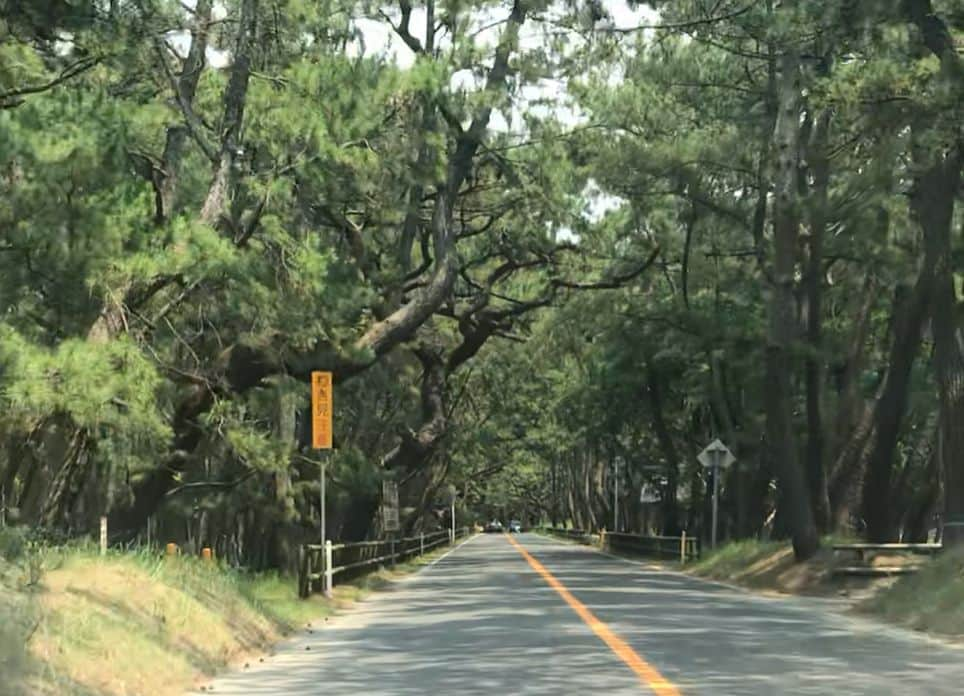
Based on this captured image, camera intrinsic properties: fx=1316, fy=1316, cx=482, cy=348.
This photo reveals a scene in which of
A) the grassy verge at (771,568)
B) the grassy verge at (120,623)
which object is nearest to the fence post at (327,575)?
the grassy verge at (120,623)

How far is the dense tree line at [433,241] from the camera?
51.0 ft

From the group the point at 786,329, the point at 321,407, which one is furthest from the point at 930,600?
the point at 786,329

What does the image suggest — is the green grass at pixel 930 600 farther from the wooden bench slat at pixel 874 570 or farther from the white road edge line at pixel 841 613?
the wooden bench slat at pixel 874 570

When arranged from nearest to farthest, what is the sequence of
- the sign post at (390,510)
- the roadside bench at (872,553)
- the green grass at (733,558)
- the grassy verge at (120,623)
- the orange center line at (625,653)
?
the grassy verge at (120,623) → the orange center line at (625,653) → the roadside bench at (872,553) → the green grass at (733,558) → the sign post at (390,510)

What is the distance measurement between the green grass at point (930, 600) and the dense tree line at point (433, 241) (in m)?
2.24

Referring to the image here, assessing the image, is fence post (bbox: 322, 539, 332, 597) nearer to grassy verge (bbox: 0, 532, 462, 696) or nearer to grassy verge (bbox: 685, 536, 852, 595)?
grassy verge (bbox: 0, 532, 462, 696)

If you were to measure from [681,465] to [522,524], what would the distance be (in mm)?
117805

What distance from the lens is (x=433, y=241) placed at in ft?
101

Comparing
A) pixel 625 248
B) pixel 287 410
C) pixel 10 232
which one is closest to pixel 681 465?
pixel 625 248

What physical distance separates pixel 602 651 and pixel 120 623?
515 cm

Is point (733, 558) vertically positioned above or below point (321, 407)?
below

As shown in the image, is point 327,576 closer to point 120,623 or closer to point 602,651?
point 602,651

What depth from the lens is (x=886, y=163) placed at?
2222 cm

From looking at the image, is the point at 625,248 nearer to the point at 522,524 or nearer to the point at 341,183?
the point at 341,183
